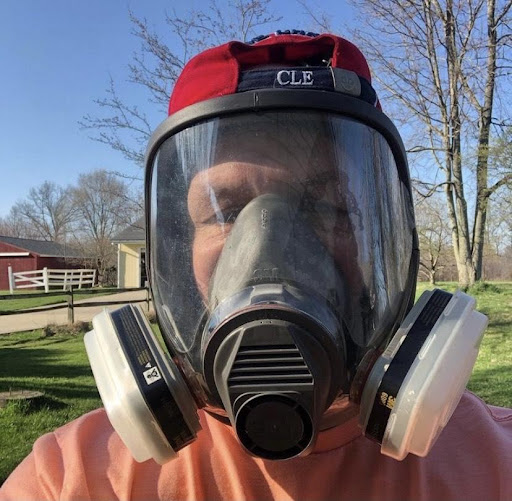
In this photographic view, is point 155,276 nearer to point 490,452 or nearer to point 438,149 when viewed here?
point 490,452

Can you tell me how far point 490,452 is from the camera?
1438 millimetres

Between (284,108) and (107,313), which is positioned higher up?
(284,108)

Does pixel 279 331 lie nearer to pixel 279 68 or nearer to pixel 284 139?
pixel 284 139

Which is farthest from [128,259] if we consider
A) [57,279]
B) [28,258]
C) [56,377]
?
[56,377]

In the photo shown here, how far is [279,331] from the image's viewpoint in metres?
1.19

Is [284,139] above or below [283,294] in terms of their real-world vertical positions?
above

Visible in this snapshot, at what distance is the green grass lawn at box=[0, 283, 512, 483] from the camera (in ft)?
19.0

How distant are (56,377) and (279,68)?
859 cm

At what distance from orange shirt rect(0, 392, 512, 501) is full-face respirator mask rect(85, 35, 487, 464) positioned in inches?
3.7

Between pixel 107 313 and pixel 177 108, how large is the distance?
671mm

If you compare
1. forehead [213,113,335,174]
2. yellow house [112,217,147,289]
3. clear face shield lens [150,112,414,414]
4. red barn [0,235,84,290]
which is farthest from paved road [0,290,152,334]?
red barn [0,235,84,290]

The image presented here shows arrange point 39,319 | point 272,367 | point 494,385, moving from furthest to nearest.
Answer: point 39,319
point 494,385
point 272,367

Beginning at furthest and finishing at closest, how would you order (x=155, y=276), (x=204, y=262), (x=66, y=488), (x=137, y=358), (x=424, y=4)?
(x=424, y=4) → (x=155, y=276) → (x=204, y=262) → (x=137, y=358) → (x=66, y=488)

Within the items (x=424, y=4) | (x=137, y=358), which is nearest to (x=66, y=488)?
(x=137, y=358)
